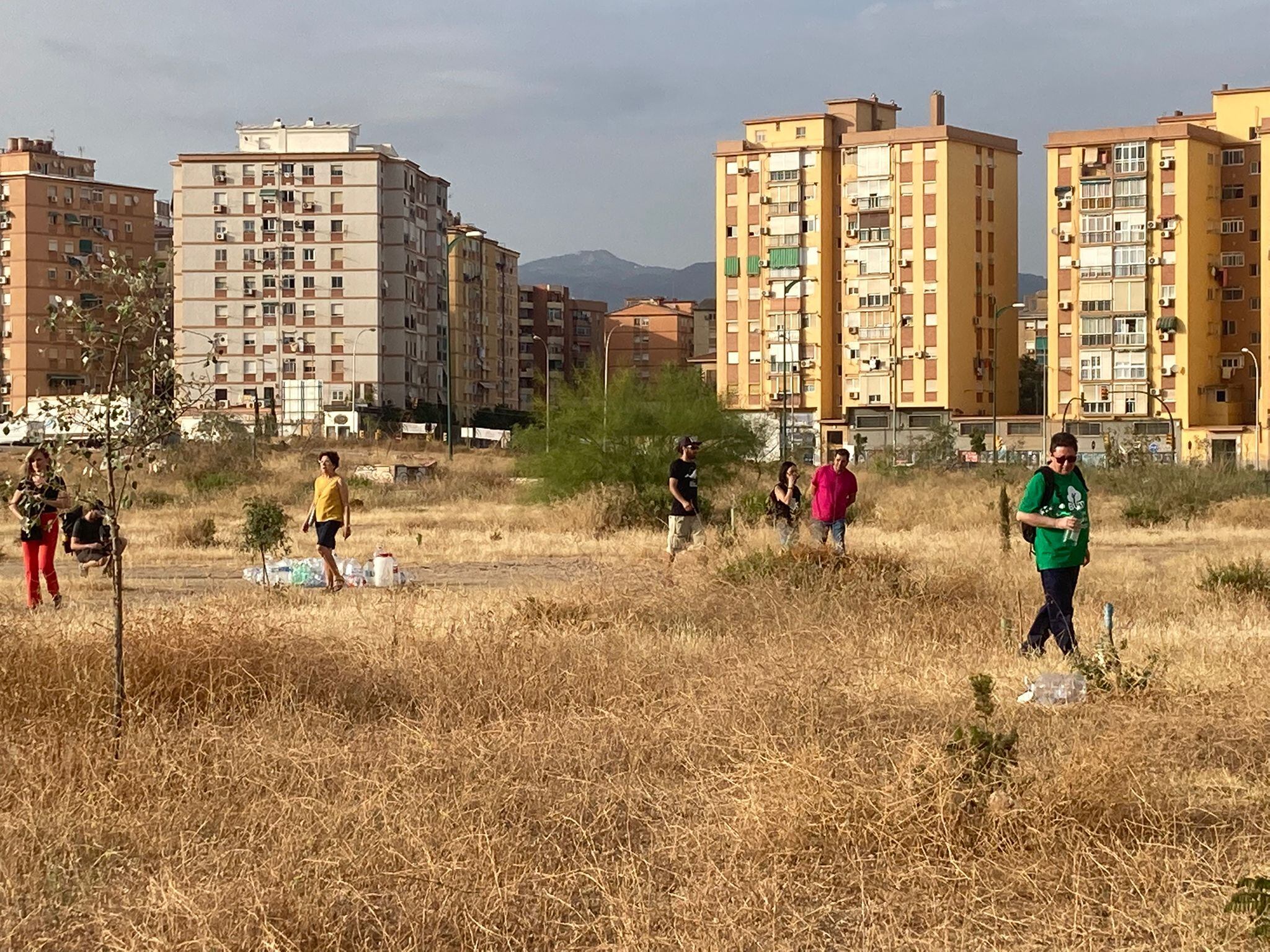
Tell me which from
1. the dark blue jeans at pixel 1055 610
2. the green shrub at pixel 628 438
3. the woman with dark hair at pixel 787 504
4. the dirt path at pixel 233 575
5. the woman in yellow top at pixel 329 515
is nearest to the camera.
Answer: the dark blue jeans at pixel 1055 610

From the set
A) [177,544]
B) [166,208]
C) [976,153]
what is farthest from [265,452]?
[166,208]

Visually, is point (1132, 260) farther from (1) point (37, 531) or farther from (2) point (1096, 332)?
(1) point (37, 531)

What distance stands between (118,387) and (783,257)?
91895 millimetres

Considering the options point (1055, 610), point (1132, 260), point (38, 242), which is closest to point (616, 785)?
point (1055, 610)

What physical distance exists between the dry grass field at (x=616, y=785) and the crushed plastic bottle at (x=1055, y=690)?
13cm

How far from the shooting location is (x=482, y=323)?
5241 inches

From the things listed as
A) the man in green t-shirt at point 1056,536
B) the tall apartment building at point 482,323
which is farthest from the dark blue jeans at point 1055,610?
the tall apartment building at point 482,323

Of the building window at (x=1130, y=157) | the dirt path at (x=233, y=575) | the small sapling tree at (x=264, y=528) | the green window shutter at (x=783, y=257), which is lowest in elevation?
the dirt path at (x=233, y=575)

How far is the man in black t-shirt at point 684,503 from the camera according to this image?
20109 mm

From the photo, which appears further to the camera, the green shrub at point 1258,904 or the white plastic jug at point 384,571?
the white plastic jug at point 384,571

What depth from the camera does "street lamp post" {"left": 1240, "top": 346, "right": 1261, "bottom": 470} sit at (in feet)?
270

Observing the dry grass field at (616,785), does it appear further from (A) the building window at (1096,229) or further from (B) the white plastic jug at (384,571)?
(A) the building window at (1096,229)

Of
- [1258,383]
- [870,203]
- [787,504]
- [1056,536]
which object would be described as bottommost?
[787,504]

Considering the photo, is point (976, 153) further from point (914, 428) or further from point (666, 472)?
point (666, 472)
